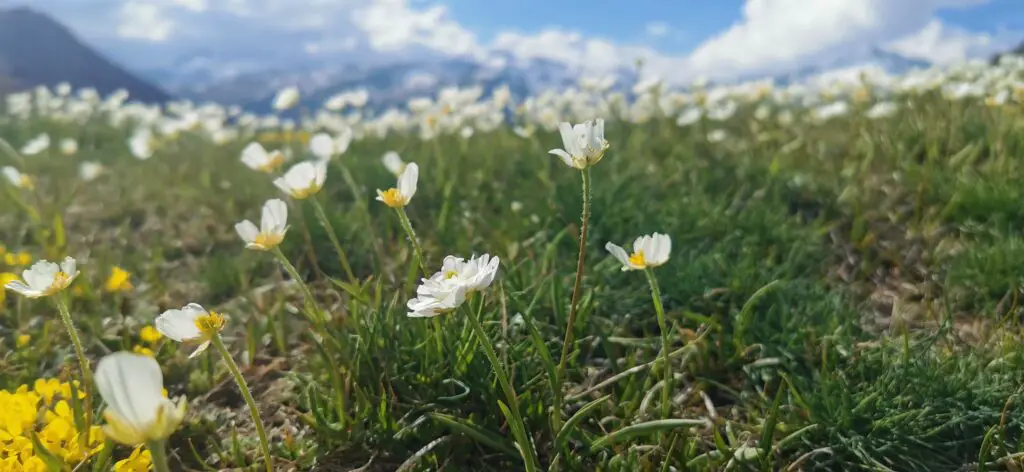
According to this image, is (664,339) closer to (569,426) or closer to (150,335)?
(569,426)

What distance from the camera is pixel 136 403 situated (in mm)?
981

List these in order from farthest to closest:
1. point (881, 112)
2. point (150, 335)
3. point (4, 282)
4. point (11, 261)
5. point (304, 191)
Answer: point (881, 112) → point (11, 261) → point (4, 282) → point (150, 335) → point (304, 191)

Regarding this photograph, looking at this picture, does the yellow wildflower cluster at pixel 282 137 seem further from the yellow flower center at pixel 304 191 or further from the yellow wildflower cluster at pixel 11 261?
the yellow flower center at pixel 304 191

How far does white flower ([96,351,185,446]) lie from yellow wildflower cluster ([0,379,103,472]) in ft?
2.13

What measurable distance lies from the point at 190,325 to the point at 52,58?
134m

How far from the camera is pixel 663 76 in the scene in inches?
197

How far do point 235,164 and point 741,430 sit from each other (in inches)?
157

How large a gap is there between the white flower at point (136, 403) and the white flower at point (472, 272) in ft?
1.64

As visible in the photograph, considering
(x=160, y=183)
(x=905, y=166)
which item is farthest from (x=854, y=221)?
(x=160, y=183)

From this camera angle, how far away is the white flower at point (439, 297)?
4.07ft

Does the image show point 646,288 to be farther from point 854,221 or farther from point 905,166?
point 905,166

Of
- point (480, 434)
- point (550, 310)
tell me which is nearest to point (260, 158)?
point (550, 310)

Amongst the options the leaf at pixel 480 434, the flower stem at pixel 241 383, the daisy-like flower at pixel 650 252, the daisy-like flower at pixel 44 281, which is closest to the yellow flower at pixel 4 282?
the daisy-like flower at pixel 44 281

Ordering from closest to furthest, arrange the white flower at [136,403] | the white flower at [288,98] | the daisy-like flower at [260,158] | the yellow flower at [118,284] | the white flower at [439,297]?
the white flower at [136,403]
the white flower at [439,297]
the daisy-like flower at [260,158]
the yellow flower at [118,284]
the white flower at [288,98]
